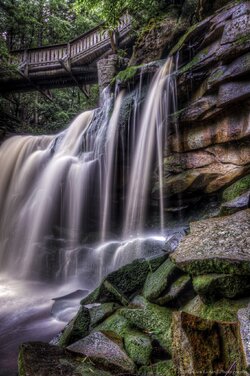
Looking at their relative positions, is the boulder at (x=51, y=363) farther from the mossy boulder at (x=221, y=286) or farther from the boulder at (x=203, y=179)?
the boulder at (x=203, y=179)

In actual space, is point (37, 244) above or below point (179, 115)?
below

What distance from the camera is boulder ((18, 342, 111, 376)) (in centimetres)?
214

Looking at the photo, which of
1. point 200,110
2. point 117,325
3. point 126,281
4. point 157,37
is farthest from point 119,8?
point 117,325

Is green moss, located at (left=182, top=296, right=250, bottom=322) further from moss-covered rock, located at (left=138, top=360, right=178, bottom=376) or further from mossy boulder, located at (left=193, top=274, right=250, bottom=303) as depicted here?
moss-covered rock, located at (left=138, top=360, right=178, bottom=376)

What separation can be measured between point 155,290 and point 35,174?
25.3ft

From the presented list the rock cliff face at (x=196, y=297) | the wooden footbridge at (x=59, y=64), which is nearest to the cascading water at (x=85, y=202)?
the rock cliff face at (x=196, y=297)

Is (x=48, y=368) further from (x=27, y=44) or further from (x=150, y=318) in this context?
(x=27, y=44)

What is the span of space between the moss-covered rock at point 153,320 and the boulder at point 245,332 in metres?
0.82

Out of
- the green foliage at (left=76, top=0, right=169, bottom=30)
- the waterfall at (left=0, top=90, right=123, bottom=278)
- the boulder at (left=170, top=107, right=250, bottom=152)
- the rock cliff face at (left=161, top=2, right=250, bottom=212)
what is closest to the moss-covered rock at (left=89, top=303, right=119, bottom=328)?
the waterfall at (left=0, top=90, right=123, bottom=278)

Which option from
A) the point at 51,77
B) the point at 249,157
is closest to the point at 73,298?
the point at 249,157

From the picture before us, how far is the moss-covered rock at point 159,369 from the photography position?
6.68 feet

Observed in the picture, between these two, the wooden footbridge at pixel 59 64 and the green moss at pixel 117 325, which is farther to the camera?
the wooden footbridge at pixel 59 64

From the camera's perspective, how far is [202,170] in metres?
6.57

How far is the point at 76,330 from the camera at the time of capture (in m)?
2.96
